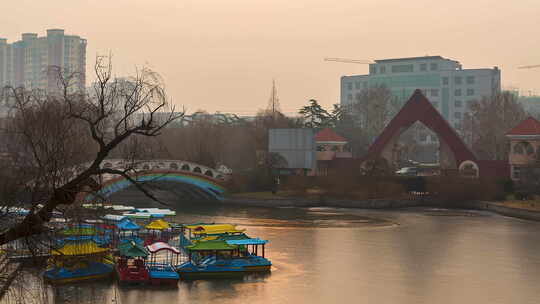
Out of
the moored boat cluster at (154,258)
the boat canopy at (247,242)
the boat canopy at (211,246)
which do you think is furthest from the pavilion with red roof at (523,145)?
the boat canopy at (211,246)

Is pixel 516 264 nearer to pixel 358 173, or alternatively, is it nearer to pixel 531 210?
pixel 531 210

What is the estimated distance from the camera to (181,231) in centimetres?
3947

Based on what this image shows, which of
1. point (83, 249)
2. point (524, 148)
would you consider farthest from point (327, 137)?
point (83, 249)

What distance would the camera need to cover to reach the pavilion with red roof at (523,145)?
203 ft

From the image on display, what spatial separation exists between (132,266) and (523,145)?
43.0m

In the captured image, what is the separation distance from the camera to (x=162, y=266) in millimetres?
29891

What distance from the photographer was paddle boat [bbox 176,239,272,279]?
98.0 ft

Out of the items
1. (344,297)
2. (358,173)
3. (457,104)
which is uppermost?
(457,104)

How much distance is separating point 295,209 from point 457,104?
83.9 meters

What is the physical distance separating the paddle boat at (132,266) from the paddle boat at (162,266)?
0.97ft

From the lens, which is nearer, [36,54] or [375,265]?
[375,265]

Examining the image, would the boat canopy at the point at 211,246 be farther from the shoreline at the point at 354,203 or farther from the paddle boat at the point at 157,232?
the shoreline at the point at 354,203

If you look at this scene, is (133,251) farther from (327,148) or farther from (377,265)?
(327,148)

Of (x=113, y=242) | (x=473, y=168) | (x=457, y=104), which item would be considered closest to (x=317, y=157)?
(x=473, y=168)
